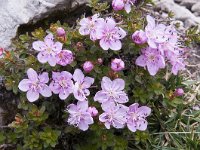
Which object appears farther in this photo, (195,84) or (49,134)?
(195,84)

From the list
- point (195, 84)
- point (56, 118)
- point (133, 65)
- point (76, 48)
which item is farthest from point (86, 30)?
point (195, 84)

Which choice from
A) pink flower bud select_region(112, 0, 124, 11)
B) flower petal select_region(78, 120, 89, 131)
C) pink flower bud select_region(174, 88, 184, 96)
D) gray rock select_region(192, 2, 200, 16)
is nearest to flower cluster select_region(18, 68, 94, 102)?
flower petal select_region(78, 120, 89, 131)

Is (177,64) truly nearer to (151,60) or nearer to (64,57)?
(151,60)

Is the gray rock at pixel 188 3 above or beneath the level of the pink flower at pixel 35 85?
beneath

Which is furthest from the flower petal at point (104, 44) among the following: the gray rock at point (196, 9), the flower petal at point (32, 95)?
the gray rock at point (196, 9)

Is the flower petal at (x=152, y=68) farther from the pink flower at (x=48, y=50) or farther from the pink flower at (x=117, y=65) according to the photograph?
the pink flower at (x=48, y=50)

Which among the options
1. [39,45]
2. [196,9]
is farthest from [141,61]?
[196,9]

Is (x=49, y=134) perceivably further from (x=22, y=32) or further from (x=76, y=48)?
(x=22, y=32)
